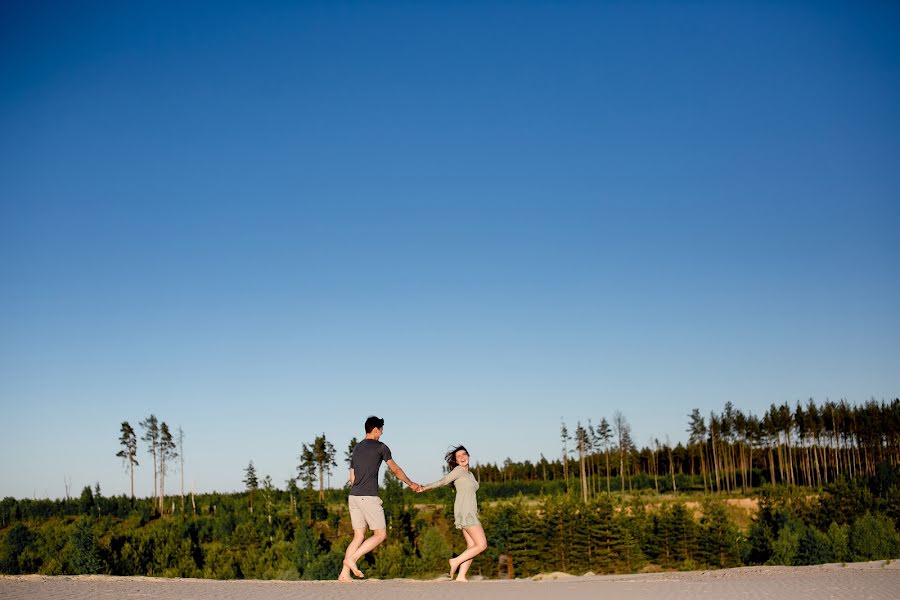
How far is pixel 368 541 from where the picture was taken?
12.7 meters

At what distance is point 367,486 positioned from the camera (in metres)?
12.5

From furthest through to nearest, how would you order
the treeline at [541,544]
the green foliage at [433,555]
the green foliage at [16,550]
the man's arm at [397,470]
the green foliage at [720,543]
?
the green foliage at [16,550] < the green foliage at [720,543] < the green foliage at [433,555] < the treeline at [541,544] < the man's arm at [397,470]

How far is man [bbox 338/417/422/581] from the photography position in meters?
12.4

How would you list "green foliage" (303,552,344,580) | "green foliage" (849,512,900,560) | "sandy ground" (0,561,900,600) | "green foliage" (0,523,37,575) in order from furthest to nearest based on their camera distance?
"green foliage" (0,523,37,575) < "green foliage" (303,552,344,580) < "green foliage" (849,512,900,560) < "sandy ground" (0,561,900,600)

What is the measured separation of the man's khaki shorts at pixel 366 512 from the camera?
12484mm

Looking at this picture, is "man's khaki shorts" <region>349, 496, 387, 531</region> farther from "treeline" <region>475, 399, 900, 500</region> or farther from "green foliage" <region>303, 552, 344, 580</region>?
"treeline" <region>475, 399, 900, 500</region>

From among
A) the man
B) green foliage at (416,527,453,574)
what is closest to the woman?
the man

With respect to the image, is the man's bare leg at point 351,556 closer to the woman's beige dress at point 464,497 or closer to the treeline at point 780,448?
the woman's beige dress at point 464,497

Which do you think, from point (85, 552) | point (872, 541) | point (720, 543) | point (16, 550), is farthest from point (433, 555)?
point (16, 550)

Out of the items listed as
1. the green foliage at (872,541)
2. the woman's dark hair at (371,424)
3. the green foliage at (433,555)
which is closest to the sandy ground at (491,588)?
the woman's dark hair at (371,424)

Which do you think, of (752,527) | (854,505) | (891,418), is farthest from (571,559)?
(891,418)

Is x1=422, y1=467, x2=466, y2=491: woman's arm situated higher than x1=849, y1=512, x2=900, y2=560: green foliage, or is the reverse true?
x1=422, y1=467, x2=466, y2=491: woman's arm

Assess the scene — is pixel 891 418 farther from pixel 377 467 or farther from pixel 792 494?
pixel 377 467

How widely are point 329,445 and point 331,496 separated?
29.5ft
